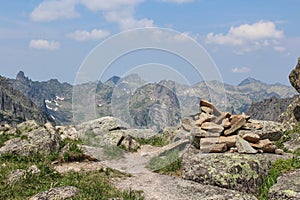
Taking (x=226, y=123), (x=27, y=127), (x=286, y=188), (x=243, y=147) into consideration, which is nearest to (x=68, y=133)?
(x=27, y=127)

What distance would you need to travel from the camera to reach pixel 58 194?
14.4 meters

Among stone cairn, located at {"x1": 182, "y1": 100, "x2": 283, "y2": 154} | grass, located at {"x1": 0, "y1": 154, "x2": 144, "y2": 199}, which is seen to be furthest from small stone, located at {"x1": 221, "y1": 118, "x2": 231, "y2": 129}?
grass, located at {"x1": 0, "y1": 154, "x2": 144, "y2": 199}

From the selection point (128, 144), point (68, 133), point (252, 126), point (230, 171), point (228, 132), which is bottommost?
point (230, 171)

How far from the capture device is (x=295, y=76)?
36000 mm

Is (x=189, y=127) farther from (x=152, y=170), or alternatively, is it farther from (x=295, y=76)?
(x=295, y=76)

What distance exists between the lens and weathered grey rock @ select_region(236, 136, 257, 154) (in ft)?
64.1

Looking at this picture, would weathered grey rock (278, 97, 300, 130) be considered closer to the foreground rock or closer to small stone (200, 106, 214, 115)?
small stone (200, 106, 214, 115)

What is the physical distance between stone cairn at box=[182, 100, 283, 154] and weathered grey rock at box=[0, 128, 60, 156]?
28.7 feet

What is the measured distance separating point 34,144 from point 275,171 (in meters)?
14.0

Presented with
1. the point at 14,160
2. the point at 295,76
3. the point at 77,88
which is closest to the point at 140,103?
the point at 77,88

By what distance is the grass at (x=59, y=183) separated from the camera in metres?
15.3

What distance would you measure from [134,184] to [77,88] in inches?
382

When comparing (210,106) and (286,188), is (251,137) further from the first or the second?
(286,188)

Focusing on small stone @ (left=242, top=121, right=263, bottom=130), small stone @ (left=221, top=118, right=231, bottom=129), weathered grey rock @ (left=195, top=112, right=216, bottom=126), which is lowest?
small stone @ (left=242, top=121, right=263, bottom=130)
